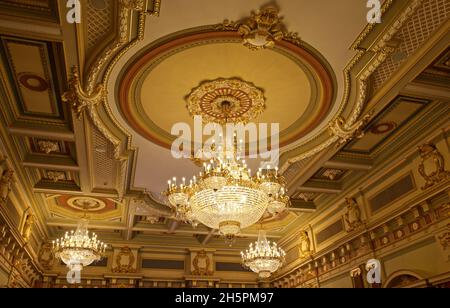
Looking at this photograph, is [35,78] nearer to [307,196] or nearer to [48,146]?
[48,146]

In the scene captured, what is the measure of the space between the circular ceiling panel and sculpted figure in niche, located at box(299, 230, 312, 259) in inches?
196

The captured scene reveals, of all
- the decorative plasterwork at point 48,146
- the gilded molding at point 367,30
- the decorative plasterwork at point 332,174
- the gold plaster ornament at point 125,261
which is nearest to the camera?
the gilded molding at point 367,30

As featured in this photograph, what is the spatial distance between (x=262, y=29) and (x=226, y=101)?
6.00 feet

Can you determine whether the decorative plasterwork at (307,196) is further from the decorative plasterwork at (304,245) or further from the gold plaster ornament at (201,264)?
the gold plaster ornament at (201,264)

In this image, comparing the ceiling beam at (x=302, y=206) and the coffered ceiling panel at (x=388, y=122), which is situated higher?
the coffered ceiling panel at (x=388, y=122)

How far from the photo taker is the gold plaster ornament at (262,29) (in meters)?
4.69

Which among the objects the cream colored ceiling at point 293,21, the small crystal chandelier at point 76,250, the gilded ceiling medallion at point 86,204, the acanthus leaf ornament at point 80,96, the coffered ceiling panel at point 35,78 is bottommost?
the small crystal chandelier at point 76,250

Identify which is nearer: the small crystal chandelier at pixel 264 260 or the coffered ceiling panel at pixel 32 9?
the coffered ceiling panel at pixel 32 9

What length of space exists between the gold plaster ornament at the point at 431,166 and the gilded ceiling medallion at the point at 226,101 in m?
3.23

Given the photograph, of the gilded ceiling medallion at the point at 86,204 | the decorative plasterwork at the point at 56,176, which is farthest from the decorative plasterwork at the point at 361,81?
the gilded ceiling medallion at the point at 86,204

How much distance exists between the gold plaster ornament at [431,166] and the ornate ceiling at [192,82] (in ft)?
1.65

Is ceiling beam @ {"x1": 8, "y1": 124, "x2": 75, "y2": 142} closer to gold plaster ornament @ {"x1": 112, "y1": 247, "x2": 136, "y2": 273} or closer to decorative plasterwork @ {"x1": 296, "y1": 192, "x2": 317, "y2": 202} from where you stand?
decorative plasterwork @ {"x1": 296, "y1": 192, "x2": 317, "y2": 202}

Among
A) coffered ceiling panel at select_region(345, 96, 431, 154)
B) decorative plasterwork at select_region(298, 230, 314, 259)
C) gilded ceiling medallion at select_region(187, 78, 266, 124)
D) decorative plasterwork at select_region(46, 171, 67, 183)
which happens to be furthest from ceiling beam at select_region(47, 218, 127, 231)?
coffered ceiling panel at select_region(345, 96, 431, 154)

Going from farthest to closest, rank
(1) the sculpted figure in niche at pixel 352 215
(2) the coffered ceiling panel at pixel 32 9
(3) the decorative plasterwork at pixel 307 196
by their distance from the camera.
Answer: (3) the decorative plasterwork at pixel 307 196
(1) the sculpted figure in niche at pixel 352 215
(2) the coffered ceiling panel at pixel 32 9
